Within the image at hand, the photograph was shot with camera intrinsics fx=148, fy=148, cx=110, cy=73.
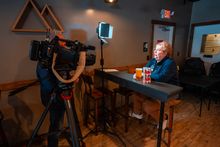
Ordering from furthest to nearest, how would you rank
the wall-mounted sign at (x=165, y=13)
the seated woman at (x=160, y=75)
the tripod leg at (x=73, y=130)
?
the wall-mounted sign at (x=165, y=13) → the seated woman at (x=160, y=75) → the tripod leg at (x=73, y=130)

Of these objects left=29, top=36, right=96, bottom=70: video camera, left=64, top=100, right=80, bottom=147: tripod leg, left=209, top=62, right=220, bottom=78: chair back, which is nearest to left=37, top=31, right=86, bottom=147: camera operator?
left=29, top=36, right=96, bottom=70: video camera

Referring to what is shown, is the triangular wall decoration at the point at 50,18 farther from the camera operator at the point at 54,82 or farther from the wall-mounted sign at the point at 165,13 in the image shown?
the wall-mounted sign at the point at 165,13

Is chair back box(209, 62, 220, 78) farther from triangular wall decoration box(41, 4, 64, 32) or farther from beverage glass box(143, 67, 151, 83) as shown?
triangular wall decoration box(41, 4, 64, 32)

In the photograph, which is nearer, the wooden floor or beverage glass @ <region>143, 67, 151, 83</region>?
beverage glass @ <region>143, 67, 151, 83</region>

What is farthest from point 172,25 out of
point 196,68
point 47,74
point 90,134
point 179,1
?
point 47,74

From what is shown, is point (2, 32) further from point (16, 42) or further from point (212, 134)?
point (212, 134)

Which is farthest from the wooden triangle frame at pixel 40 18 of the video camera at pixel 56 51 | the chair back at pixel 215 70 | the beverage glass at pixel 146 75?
the chair back at pixel 215 70

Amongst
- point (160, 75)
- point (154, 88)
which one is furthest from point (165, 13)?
point (154, 88)

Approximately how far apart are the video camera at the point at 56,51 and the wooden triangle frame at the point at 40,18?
2.53ft

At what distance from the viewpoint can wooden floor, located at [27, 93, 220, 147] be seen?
6.57 feet

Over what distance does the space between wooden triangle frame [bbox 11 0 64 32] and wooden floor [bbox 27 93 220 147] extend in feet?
4.92

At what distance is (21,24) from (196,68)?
12.7 ft

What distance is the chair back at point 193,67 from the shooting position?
3676mm

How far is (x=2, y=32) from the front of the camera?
1648 millimetres
